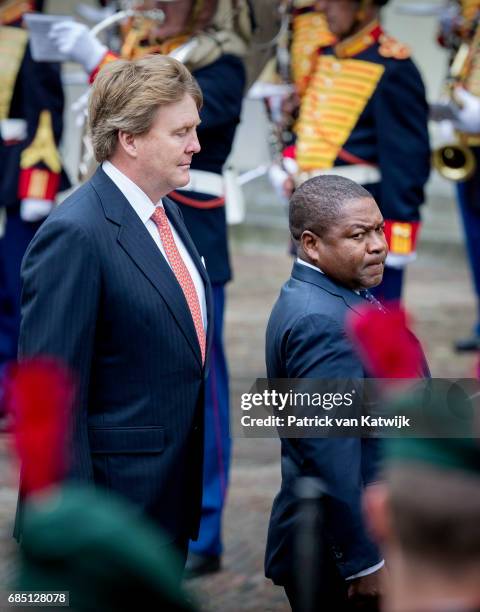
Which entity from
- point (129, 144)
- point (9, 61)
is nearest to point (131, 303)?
point (129, 144)

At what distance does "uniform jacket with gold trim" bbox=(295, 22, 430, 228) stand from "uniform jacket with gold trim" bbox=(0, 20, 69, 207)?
1.34 meters

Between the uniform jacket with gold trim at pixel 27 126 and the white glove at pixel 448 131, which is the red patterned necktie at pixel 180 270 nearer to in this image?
the uniform jacket with gold trim at pixel 27 126

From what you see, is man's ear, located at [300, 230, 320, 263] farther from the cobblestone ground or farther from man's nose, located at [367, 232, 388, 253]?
the cobblestone ground

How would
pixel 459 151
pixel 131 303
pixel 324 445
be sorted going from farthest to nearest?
1. pixel 459 151
2. pixel 131 303
3. pixel 324 445

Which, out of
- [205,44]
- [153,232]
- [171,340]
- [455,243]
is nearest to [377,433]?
[171,340]

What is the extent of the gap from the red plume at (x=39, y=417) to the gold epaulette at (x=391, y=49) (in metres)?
3.66

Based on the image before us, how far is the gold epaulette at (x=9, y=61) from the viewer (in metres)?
6.18

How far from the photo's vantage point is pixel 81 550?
1.49 meters

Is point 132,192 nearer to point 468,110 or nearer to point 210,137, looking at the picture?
point 210,137

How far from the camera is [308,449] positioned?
3.05 m

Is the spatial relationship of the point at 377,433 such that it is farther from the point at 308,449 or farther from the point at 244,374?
the point at 244,374

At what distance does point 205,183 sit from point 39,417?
322 cm

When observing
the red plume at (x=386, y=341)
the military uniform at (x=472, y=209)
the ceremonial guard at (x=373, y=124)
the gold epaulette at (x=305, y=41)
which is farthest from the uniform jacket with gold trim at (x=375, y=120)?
the red plume at (x=386, y=341)

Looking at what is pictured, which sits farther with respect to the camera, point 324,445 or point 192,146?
point 192,146
